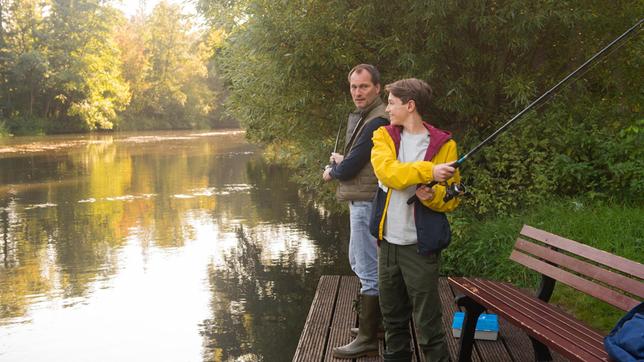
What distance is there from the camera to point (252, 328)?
661cm

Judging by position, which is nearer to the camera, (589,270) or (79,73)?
(589,270)

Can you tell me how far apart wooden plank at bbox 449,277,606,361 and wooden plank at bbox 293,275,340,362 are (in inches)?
39.1

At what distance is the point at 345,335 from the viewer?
4996 millimetres

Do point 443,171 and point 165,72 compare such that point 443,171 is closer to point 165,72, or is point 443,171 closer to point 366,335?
point 366,335

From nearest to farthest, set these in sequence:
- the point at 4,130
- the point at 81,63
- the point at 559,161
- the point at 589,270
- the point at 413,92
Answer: the point at 413,92
the point at 589,270
the point at 559,161
the point at 4,130
the point at 81,63

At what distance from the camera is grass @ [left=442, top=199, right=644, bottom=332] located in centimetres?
591

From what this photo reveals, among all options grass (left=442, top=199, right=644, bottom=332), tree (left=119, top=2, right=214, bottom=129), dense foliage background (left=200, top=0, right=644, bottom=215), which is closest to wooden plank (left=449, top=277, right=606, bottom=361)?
grass (left=442, top=199, right=644, bottom=332)

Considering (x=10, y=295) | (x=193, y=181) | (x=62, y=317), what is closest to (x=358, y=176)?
(x=62, y=317)

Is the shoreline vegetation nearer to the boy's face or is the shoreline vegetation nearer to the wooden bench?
the wooden bench

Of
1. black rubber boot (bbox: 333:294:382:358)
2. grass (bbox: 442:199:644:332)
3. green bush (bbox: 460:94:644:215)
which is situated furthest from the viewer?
green bush (bbox: 460:94:644:215)

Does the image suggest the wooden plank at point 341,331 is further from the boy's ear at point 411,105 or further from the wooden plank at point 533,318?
the boy's ear at point 411,105

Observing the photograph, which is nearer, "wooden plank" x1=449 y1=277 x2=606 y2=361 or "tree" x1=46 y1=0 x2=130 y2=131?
"wooden plank" x1=449 y1=277 x2=606 y2=361

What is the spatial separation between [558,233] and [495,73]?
239 cm

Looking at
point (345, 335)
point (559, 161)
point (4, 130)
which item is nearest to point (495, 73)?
point (559, 161)
